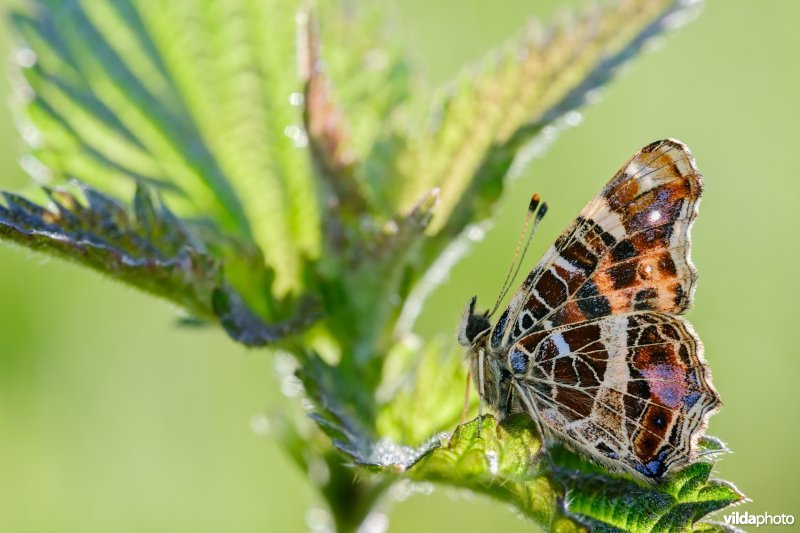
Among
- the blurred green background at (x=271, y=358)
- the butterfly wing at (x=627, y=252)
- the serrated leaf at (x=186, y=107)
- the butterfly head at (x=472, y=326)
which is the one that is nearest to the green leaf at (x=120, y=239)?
the serrated leaf at (x=186, y=107)

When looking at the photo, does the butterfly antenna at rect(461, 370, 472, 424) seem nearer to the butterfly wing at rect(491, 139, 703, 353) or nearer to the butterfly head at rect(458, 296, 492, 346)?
the butterfly head at rect(458, 296, 492, 346)

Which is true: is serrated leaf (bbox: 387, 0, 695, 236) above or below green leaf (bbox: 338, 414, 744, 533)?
above

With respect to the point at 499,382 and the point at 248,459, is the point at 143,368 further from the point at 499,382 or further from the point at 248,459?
the point at 499,382

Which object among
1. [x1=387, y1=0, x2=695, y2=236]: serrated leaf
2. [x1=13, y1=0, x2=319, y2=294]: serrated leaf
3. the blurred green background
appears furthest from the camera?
the blurred green background

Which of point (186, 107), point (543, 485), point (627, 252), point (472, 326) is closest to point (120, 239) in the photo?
point (186, 107)

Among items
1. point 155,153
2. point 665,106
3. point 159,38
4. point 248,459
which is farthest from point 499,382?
point 665,106

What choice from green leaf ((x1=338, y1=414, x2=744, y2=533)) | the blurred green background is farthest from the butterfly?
the blurred green background

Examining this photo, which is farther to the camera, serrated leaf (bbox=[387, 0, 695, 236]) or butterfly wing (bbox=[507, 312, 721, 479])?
serrated leaf (bbox=[387, 0, 695, 236])
